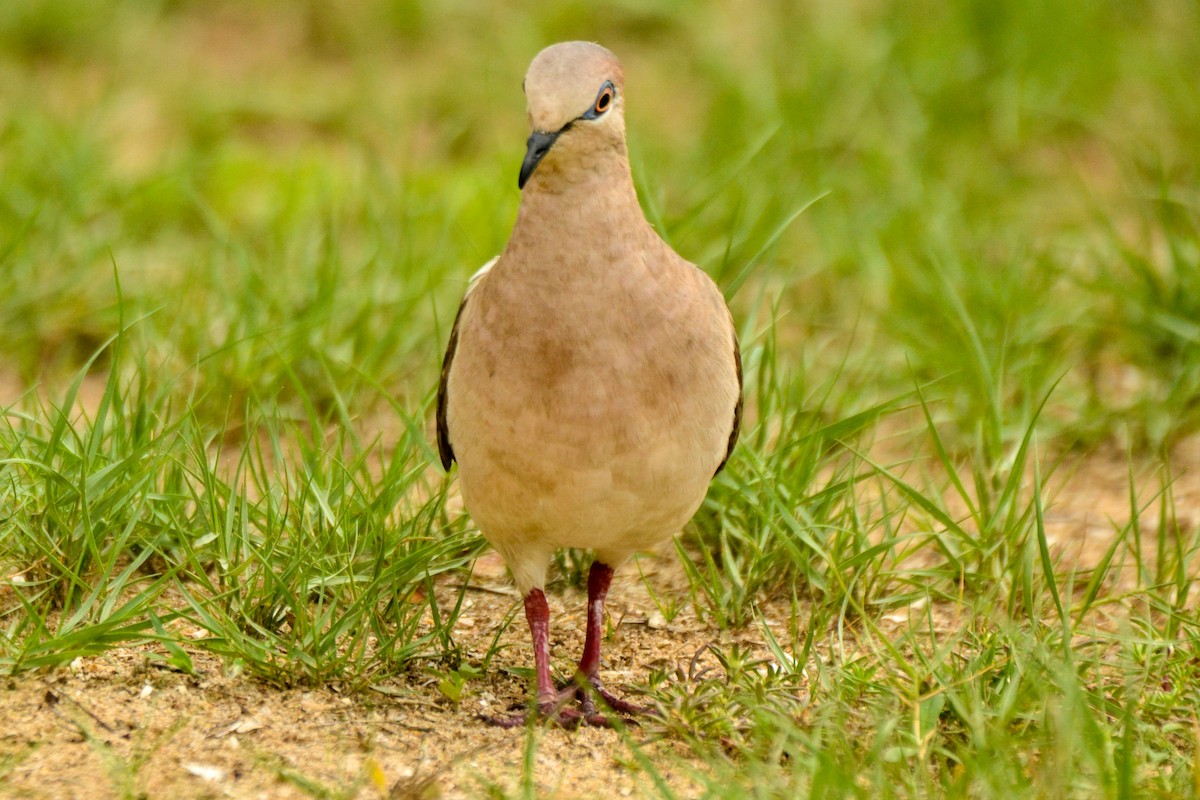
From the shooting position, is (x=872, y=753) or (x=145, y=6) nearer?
(x=872, y=753)

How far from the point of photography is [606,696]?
11.1 feet

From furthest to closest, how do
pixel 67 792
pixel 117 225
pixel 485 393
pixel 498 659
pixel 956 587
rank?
pixel 117 225, pixel 956 587, pixel 498 659, pixel 485 393, pixel 67 792

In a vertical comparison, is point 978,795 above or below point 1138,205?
below

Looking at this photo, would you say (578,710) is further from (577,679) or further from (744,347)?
(744,347)

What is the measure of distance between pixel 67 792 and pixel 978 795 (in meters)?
1.77

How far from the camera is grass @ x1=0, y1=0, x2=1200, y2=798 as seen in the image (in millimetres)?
3215

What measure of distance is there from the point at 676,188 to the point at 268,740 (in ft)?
11.0

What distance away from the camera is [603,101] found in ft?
10.1

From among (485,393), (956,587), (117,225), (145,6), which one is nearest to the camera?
(485,393)

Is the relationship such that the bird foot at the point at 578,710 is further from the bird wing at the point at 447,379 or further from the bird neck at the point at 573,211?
the bird neck at the point at 573,211

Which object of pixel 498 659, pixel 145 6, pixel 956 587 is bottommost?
pixel 498 659

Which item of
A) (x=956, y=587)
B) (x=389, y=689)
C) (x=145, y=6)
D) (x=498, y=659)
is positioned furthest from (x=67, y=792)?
(x=145, y=6)

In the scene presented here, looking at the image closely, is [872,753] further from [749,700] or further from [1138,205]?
[1138,205]

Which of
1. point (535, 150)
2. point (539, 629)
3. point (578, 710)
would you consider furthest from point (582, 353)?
point (578, 710)
